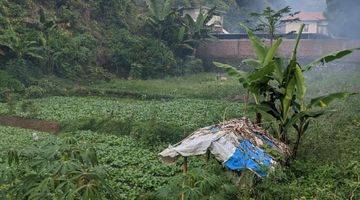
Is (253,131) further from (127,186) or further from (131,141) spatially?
(131,141)

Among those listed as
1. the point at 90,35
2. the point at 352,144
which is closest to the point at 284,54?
the point at 90,35

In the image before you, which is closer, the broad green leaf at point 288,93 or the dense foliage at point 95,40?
the broad green leaf at point 288,93

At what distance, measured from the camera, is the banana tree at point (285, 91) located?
237 inches

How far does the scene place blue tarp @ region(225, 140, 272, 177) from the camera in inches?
202

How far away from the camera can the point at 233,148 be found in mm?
5164

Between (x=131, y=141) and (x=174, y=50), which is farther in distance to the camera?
(x=174, y=50)

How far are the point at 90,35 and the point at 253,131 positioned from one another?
15663mm

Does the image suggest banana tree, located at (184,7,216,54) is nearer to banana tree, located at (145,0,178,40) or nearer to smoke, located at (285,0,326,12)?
banana tree, located at (145,0,178,40)

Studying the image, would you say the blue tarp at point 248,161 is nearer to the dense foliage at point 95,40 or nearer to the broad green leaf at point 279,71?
the broad green leaf at point 279,71

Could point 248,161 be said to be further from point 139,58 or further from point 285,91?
point 139,58

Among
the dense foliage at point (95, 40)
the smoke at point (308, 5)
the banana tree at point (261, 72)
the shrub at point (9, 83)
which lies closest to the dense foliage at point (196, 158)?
the banana tree at point (261, 72)

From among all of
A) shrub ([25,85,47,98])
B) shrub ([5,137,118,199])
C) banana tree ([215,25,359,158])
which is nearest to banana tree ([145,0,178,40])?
shrub ([25,85,47,98])

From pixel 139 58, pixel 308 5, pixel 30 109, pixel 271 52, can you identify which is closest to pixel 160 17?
pixel 139 58

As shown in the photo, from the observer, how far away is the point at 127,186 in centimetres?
690
